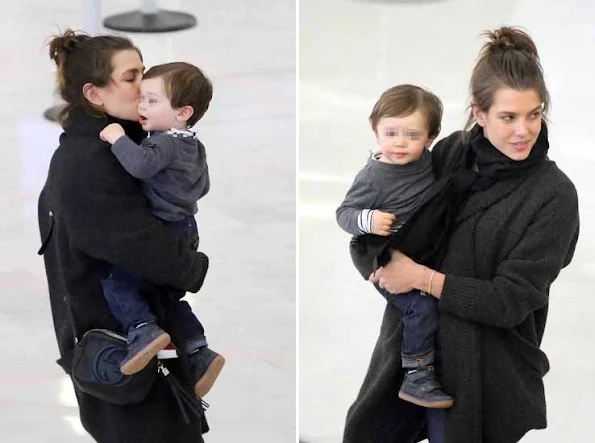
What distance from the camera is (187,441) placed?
308cm

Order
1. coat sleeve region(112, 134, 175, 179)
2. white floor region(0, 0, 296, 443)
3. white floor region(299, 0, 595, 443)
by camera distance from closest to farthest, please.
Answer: coat sleeve region(112, 134, 175, 179)
white floor region(0, 0, 296, 443)
white floor region(299, 0, 595, 443)

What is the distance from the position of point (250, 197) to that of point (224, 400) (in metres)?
1.84

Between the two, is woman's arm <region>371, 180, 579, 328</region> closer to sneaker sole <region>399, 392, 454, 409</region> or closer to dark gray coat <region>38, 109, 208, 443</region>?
sneaker sole <region>399, 392, 454, 409</region>

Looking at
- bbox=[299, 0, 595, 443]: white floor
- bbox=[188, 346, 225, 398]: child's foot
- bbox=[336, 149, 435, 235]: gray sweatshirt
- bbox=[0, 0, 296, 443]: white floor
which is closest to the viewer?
bbox=[336, 149, 435, 235]: gray sweatshirt

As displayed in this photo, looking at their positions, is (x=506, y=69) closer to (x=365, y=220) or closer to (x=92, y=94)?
(x=365, y=220)

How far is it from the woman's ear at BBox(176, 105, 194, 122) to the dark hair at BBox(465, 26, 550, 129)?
0.70m

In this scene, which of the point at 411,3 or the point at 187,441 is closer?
the point at 187,441

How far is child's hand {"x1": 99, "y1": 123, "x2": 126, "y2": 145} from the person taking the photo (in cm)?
280

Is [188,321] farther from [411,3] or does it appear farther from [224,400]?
[411,3]

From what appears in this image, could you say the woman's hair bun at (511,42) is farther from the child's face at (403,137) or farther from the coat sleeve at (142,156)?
the coat sleeve at (142,156)

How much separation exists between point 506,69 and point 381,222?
478mm

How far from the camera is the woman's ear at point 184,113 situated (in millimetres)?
2859

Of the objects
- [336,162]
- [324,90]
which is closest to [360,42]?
[324,90]

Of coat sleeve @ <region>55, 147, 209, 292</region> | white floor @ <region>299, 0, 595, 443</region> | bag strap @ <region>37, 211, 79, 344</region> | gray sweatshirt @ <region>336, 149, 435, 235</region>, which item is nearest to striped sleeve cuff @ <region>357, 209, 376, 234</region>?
gray sweatshirt @ <region>336, 149, 435, 235</region>
